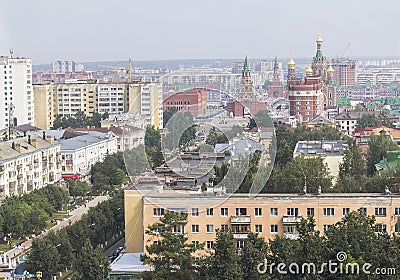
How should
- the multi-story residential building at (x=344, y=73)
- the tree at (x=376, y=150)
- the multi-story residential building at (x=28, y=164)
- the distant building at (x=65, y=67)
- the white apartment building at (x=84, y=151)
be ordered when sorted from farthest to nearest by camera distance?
the distant building at (x=65, y=67) < the multi-story residential building at (x=344, y=73) < the white apartment building at (x=84, y=151) < the tree at (x=376, y=150) < the multi-story residential building at (x=28, y=164)

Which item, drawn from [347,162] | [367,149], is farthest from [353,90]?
[347,162]

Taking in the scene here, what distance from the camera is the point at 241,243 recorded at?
9.06 m

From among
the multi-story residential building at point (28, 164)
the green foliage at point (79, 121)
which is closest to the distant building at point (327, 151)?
the multi-story residential building at point (28, 164)

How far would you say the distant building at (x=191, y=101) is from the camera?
6934 millimetres

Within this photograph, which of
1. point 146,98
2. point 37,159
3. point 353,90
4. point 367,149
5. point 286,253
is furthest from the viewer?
point 353,90

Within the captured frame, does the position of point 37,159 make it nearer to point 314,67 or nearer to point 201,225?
point 201,225

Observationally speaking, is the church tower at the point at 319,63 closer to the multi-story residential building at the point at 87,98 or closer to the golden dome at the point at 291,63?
the golden dome at the point at 291,63

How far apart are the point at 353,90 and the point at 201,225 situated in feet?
167

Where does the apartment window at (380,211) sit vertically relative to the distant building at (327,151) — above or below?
above

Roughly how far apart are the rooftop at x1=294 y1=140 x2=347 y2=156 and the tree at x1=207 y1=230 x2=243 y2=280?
733 centimetres

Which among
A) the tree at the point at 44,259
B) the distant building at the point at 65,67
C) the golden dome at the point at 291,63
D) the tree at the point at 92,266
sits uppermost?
the golden dome at the point at 291,63

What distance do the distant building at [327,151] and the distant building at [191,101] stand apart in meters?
6.46

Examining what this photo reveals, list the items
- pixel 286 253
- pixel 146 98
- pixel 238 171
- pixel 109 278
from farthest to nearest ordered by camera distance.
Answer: pixel 146 98 → pixel 109 278 → pixel 238 171 → pixel 286 253

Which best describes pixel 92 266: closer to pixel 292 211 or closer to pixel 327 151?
pixel 292 211
